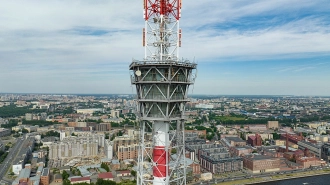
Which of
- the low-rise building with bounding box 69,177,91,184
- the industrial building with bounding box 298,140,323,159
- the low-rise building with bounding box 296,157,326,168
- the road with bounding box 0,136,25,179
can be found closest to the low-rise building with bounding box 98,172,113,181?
the low-rise building with bounding box 69,177,91,184

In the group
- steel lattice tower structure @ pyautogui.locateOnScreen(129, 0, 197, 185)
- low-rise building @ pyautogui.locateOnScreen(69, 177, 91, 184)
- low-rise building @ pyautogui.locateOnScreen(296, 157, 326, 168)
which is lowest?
low-rise building @ pyautogui.locateOnScreen(296, 157, 326, 168)

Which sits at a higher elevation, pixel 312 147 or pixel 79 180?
pixel 312 147

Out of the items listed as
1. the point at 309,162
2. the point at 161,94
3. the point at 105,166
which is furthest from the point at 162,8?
the point at 309,162

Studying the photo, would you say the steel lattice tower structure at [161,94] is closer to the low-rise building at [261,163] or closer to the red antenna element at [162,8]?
the red antenna element at [162,8]

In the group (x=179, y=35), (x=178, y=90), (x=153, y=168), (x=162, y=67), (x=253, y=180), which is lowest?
(x=253, y=180)

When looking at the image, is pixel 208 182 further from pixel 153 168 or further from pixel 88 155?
pixel 153 168

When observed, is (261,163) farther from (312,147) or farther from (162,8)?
(162,8)

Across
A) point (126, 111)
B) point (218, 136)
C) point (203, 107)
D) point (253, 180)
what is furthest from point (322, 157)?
point (203, 107)

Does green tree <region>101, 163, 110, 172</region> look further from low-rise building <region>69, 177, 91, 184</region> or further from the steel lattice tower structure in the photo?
the steel lattice tower structure
